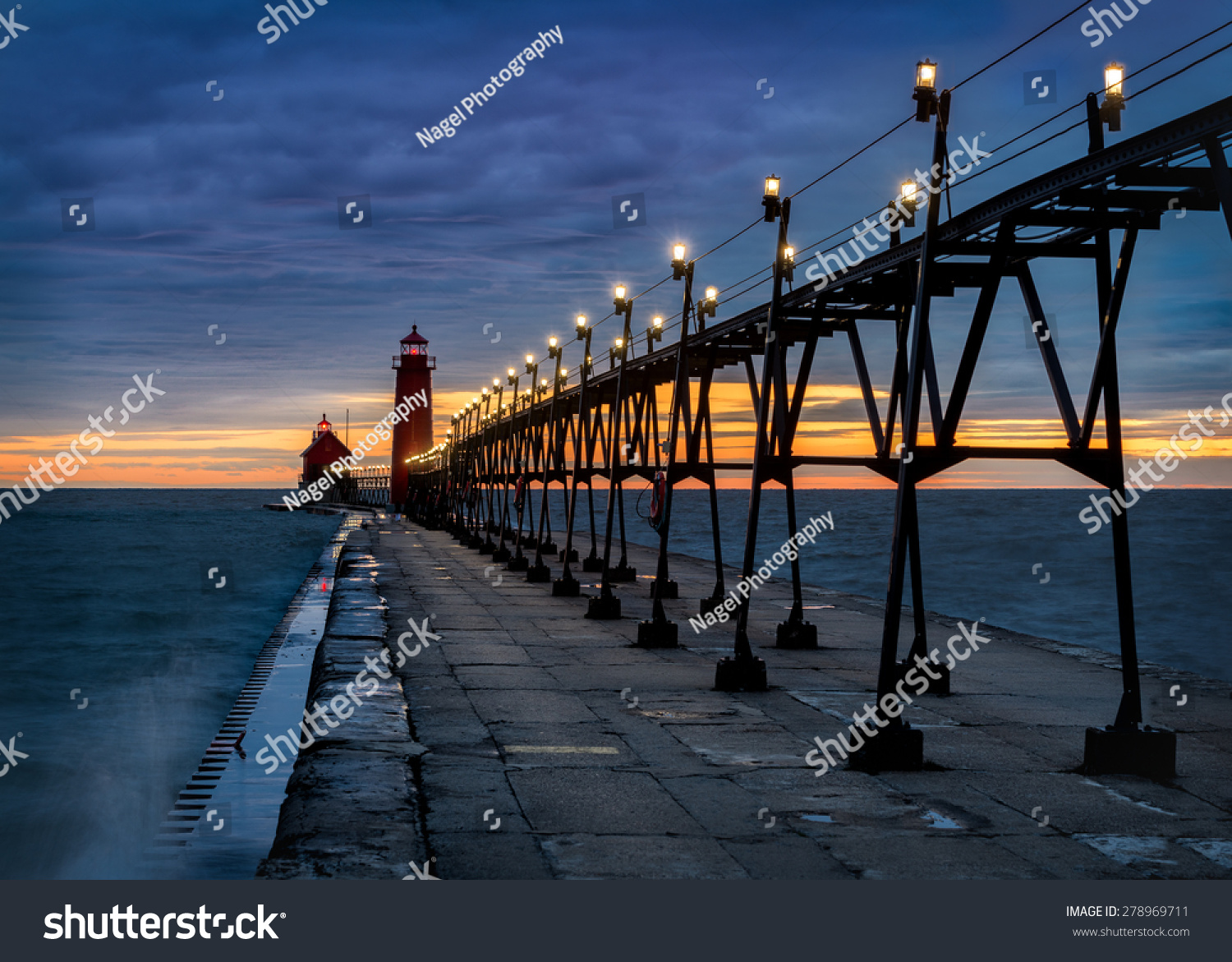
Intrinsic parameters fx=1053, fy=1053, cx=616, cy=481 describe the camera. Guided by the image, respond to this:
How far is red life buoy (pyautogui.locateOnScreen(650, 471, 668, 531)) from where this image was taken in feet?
47.9

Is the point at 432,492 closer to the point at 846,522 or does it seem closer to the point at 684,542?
the point at 684,542

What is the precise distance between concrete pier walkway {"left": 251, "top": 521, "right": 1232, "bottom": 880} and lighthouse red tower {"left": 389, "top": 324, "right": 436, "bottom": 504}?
232 ft

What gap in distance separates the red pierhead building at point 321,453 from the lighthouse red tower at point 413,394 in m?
42.5

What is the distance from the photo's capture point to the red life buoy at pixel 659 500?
14602 mm

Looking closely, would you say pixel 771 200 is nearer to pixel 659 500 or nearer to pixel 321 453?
pixel 659 500

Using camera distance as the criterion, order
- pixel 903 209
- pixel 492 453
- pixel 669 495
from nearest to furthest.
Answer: pixel 903 209 < pixel 669 495 < pixel 492 453

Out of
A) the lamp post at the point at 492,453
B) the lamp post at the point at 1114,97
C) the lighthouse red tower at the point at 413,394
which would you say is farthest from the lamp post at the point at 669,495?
the lighthouse red tower at the point at 413,394

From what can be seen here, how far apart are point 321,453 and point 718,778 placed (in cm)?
12738

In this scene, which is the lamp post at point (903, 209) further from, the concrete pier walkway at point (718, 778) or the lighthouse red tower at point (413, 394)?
the lighthouse red tower at point (413, 394)

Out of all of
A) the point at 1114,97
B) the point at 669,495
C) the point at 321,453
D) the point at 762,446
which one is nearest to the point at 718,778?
the point at 762,446

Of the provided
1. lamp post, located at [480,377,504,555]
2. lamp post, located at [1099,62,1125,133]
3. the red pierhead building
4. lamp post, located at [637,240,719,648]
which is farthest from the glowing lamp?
the red pierhead building

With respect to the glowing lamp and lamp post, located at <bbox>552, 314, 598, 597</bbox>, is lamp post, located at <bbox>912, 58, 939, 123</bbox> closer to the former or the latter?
the glowing lamp

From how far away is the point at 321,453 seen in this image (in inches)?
5089

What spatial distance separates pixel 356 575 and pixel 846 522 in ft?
276
